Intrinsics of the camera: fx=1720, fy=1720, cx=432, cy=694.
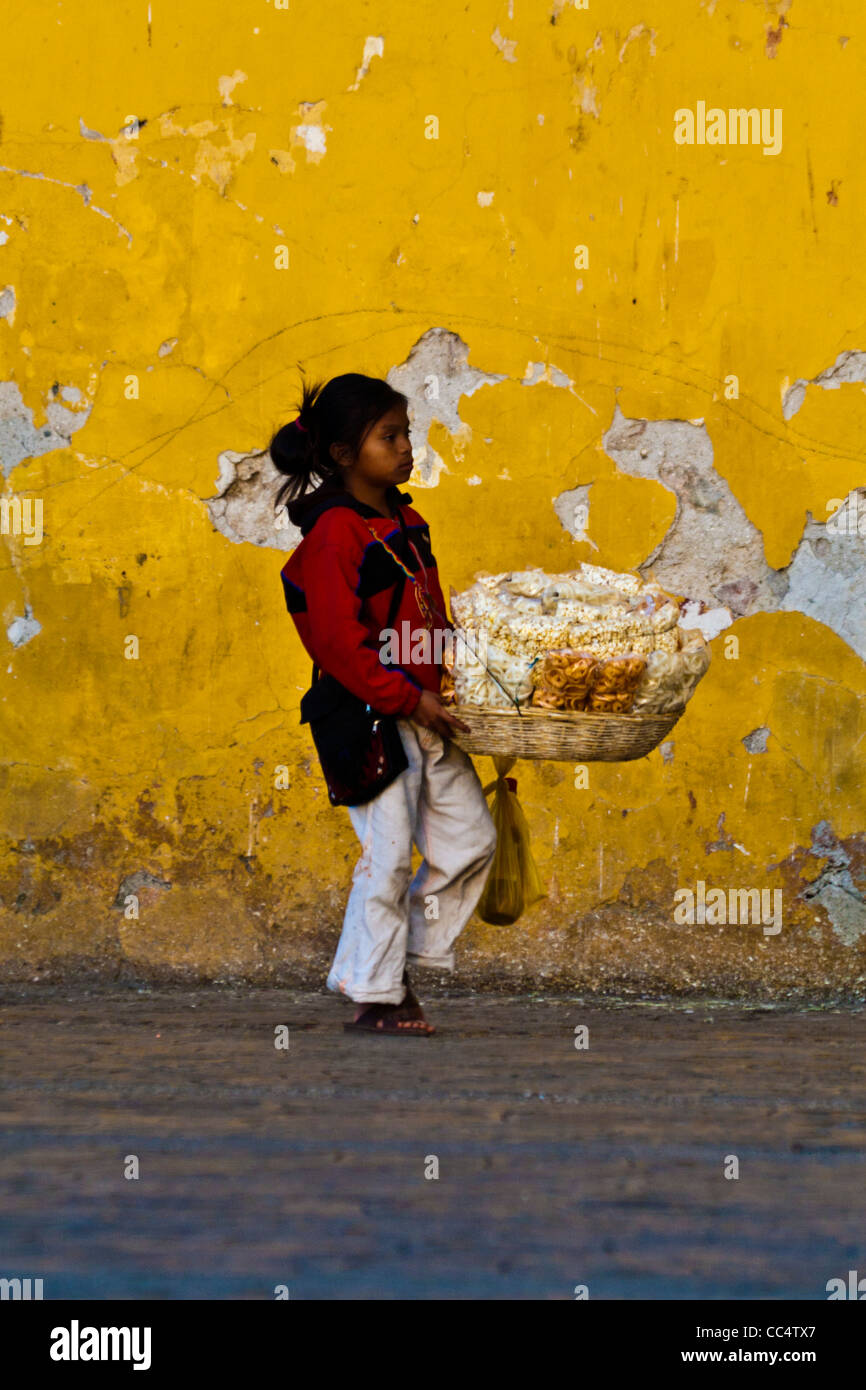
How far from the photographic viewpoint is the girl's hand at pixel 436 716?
420 cm

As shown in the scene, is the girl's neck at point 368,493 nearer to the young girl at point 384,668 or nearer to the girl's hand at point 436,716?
the young girl at point 384,668

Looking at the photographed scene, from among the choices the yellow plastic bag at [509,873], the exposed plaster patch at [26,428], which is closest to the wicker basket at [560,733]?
the yellow plastic bag at [509,873]

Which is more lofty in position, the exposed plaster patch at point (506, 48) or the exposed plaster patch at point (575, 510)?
the exposed plaster patch at point (506, 48)

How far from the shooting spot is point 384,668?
14.0ft

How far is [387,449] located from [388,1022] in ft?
4.88

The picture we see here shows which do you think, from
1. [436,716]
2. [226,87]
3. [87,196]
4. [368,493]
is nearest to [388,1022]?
[436,716]

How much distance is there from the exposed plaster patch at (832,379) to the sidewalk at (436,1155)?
1.93 metres

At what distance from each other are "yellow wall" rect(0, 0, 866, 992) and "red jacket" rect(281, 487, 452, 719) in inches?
44.6

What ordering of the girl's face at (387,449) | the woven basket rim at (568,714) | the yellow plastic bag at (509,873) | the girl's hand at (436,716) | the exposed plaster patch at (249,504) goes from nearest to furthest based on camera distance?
the woven basket rim at (568,714) < the girl's hand at (436,716) < the girl's face at (387,449) < the yellow plastic bag at (509,873) < the exposed plaster patch at (249,504)

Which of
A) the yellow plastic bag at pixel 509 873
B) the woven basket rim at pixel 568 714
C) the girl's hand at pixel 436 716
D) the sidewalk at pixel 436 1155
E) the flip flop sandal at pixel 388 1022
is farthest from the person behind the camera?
the yellow plastic bag at pixel 509 873

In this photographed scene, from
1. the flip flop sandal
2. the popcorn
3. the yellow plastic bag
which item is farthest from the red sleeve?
the flip flop sandal

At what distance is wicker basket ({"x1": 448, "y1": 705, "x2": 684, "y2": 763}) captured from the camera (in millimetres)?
4062

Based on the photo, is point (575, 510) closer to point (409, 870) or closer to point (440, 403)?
point (440, 403)

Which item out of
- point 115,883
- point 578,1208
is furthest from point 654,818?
point 578,1208
